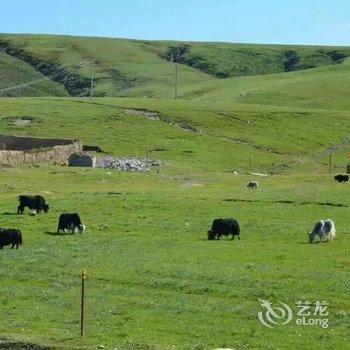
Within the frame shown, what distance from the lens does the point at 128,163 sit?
67.1 meters

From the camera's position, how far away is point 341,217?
3675 centimetres

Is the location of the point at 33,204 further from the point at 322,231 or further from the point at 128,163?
the point at 128,163

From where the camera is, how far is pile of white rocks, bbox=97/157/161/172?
6544 cm

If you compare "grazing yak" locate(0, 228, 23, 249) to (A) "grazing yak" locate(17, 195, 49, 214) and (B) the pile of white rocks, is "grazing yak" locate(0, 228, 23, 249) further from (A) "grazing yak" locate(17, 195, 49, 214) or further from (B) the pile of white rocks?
(B) the pile of white rocks

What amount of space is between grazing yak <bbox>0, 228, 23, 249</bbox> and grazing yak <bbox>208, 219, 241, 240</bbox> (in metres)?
7.37

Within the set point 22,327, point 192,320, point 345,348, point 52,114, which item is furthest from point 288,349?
point 52,114

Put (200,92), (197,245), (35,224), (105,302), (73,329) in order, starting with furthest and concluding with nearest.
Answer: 1. (200,92)
2. (35,224)
3. (197,245)
4. (105,302)
5. (73,329)

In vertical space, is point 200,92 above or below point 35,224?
above

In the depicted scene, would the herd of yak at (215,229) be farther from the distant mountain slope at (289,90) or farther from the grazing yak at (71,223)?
the distant mountain slope at (289,90)

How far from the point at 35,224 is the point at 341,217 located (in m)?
13.3

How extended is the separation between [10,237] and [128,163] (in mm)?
35825

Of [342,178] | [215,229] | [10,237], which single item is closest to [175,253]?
[215,229]

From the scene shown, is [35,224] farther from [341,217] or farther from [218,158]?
[218,158]

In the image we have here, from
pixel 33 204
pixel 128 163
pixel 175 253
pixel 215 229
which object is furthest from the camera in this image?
pixel 128 163
